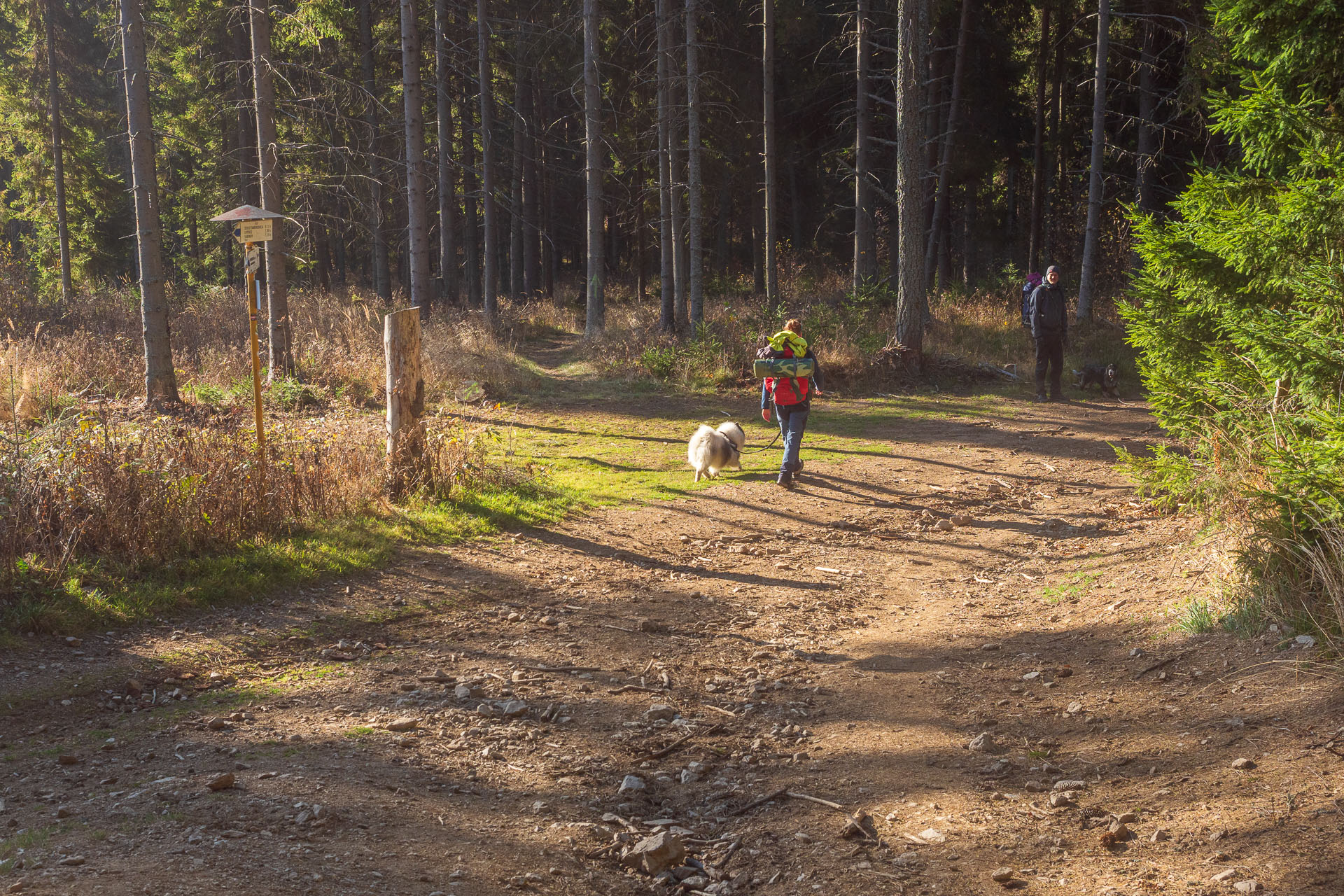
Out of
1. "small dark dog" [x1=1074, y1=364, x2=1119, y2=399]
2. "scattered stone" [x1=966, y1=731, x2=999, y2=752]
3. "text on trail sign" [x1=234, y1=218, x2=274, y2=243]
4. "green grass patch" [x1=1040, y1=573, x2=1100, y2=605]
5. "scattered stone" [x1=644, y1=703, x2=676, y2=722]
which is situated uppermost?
"text on trail sign" [x1=234, y1=218, x2=274, y2=243]

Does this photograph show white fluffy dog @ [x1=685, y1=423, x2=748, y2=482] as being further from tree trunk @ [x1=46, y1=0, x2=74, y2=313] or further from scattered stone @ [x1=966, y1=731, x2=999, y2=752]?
tree trunk @ [x1=46, y1=0, x2=74, y2=313]

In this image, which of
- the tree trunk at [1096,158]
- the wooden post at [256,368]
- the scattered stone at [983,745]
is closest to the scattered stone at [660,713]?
Answer: the scattered stone at [983,745]

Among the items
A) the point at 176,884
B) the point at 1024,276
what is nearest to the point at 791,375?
the point at 176,884

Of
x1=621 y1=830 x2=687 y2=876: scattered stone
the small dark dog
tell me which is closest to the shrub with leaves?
x1=621 y1=830 x2=687 y2=876: scattered stone

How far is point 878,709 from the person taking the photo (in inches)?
215

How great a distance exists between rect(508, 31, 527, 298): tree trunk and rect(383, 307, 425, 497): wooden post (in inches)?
755

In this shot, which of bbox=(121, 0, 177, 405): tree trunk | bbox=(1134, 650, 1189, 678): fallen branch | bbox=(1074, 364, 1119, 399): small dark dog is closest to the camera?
bbox=(1134, 650, 1189, 678): fallen branch

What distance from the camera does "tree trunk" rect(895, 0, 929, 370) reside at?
58.4 ft

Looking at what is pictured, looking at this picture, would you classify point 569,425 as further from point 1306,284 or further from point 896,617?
point 1306,284

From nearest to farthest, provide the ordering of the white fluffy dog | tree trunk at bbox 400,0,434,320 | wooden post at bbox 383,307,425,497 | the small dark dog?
wooden post at bbox 383,307,425,497 → the white fluffy dog → the small dark dog → tree trunk at bbox 400,0,434,320

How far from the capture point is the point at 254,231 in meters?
8.92

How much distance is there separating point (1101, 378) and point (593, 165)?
45.0 ft

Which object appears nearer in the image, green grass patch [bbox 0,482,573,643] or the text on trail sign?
green grass patch [bbox 0,482,573,643]

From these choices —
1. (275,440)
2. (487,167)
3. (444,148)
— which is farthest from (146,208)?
(487,167)
